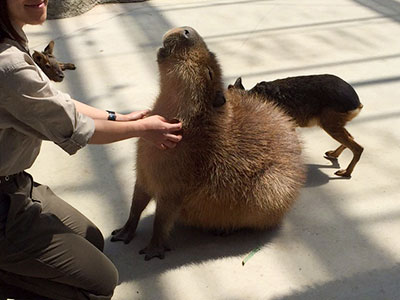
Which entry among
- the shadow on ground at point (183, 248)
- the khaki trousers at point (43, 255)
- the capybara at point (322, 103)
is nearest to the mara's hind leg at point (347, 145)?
the capybara at point (322, 103)

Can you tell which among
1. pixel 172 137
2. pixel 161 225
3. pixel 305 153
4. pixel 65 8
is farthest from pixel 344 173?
pixel 65 8

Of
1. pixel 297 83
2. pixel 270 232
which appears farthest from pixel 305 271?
pixel 297 83

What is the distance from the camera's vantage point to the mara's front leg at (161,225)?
2.52 m

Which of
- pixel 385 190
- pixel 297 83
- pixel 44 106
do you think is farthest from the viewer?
pixel 297 83

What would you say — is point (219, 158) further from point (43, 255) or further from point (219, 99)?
point (43, 255)

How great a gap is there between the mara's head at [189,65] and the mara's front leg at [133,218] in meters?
0.57

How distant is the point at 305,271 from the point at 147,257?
0.72m

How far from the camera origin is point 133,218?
2652mm

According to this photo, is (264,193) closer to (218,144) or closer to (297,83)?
(218,144)

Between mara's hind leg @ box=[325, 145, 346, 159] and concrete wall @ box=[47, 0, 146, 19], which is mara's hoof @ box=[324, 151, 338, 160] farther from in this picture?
concrete wall @ box=[47, 0, 146, 19]

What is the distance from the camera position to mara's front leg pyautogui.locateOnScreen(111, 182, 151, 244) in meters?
2.63

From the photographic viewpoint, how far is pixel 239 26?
5129 millimetres

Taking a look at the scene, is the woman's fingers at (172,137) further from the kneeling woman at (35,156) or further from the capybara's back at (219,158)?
the capybara's back at (219,158)

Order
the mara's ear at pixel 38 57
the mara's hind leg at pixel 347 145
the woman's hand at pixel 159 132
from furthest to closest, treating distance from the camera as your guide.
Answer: the mara's ear at pixel 38 57 < the mara's hind leg at pixel 347 145 < the woman's hand at pixel 159 132
